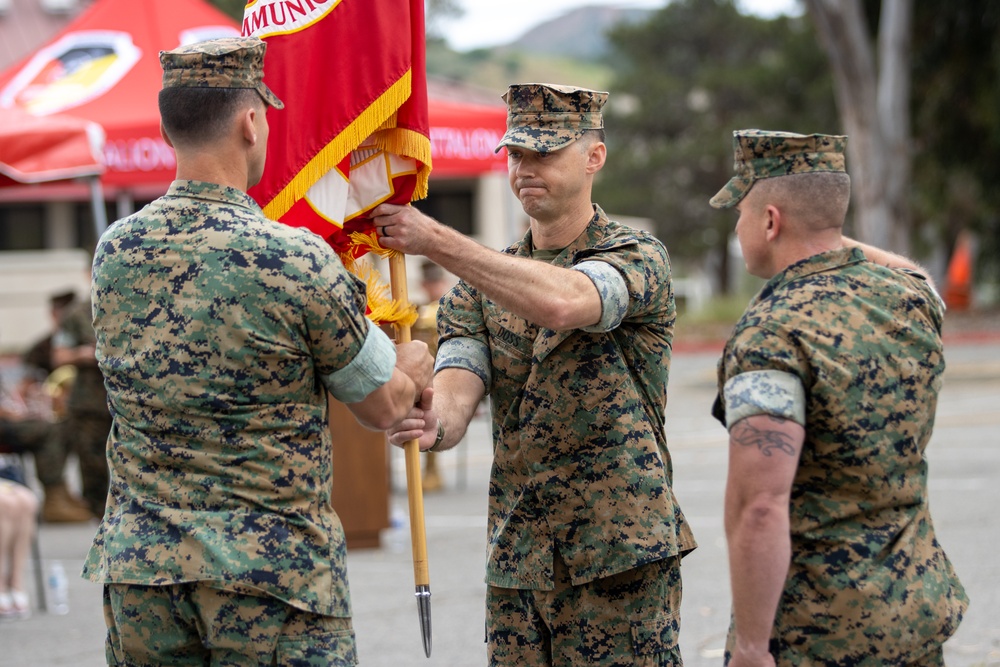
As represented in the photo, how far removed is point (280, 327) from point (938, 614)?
1.72 m

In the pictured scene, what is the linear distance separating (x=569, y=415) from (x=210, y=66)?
1380 millimetres

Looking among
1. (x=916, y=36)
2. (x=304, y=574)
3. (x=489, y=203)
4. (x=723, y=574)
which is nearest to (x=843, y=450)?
(x=304, y=574)

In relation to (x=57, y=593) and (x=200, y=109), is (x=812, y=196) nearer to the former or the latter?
(x=200, y=109)

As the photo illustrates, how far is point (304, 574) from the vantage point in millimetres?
3023

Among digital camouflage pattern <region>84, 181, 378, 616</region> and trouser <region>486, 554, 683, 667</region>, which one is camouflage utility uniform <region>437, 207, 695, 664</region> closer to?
trouser <region>486, 554, 683, 667</region>

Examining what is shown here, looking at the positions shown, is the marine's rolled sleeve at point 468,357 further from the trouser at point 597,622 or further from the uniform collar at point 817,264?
the uniform collar at point 817,264

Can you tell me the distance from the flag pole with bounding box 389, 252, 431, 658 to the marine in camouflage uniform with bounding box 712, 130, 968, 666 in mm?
903

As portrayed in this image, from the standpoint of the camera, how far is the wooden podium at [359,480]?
8.81m

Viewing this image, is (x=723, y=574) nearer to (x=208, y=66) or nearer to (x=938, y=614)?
(x=938, y=614)

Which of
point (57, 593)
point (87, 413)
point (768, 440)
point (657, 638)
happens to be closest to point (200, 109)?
point (768, 440)

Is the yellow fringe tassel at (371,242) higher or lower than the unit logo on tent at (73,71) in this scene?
lower

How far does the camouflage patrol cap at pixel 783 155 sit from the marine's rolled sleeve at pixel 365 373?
3.18 feet

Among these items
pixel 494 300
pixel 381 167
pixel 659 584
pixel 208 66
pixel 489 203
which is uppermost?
pixel 208 66


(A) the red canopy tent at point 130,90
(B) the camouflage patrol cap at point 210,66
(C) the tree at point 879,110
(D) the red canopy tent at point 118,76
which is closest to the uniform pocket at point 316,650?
(B) the camouflage patrol cap at point 210,66
